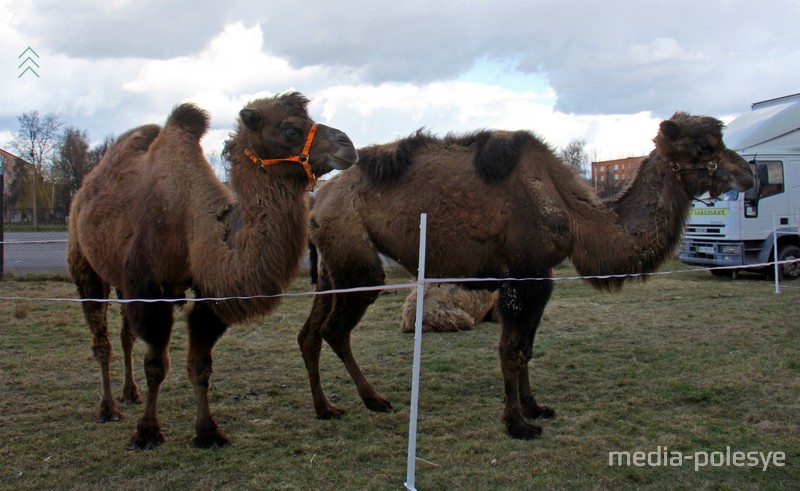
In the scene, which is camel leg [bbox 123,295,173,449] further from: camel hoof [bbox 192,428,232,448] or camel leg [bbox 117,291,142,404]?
camel leg [bbox 117,291,142,404]

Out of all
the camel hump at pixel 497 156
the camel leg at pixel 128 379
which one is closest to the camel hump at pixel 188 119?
the camel leg at pixel 128 379

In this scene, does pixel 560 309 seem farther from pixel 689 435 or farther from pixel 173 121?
pixel 173 121

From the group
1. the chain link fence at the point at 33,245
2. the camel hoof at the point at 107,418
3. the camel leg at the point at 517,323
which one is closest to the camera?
the camel leg at the point at 517,323

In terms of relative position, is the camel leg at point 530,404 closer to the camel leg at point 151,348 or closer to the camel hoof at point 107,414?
the camel leg at point 151,348

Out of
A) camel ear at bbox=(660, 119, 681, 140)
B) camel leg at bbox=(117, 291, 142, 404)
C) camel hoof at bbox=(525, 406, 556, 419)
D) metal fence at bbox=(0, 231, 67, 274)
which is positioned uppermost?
camel ear at bbox=(660, 119, 681, 140)

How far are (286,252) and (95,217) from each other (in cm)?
211

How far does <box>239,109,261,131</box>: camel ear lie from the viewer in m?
4.67

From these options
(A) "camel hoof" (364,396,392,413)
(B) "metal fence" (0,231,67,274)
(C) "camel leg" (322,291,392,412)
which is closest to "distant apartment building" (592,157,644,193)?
(C) "camel leg" (322,291,392,412)

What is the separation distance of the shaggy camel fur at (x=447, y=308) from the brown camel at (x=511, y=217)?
11.2 feet

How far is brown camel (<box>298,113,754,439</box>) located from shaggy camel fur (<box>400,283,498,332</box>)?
3411 millimetres

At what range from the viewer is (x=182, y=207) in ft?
16.2

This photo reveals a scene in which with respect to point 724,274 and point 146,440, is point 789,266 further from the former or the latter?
point 146,440

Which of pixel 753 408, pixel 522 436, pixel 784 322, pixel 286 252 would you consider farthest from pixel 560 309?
pixel 286 252

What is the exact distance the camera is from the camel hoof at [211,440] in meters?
4.87
